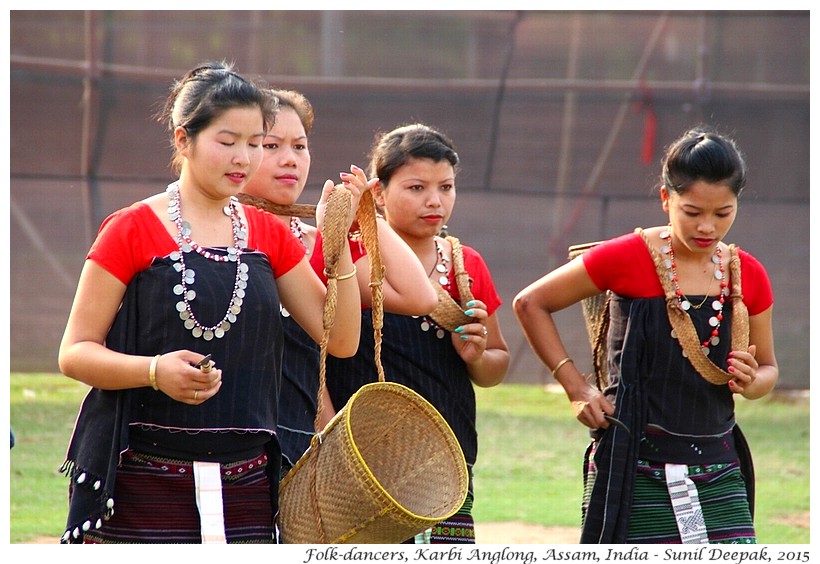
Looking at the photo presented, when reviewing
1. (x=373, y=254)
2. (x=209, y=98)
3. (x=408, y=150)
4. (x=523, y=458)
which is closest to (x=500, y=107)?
(x=523, y=458)

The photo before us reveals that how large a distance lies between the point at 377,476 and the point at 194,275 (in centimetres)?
64

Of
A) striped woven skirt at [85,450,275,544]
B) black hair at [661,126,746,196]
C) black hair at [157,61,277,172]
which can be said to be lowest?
striped woven skirt at [85,450,275,544]

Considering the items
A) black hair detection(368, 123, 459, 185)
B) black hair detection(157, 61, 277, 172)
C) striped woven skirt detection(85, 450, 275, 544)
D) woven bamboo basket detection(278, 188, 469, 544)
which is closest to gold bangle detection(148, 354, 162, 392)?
striped woven skirt detection(85, 450, 275, 544)

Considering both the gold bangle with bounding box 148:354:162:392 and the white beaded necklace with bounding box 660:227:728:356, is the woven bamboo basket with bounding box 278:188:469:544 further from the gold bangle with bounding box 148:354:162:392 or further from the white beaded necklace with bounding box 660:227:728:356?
the white beaded necklace with bounding box 660:227:728:356

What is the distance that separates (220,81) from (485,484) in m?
3.78

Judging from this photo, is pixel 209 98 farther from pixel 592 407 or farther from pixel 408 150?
pixel 592 407

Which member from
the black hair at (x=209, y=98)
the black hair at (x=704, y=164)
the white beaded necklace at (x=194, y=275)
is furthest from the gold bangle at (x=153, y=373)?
the black hair at (x=704, y=164)

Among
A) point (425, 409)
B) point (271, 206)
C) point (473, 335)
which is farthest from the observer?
point (473, 335)

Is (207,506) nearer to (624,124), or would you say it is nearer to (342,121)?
(342,121)

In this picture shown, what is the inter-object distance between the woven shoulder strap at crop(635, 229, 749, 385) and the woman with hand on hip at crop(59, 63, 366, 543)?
3.65 feet

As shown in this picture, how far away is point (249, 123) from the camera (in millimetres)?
2307

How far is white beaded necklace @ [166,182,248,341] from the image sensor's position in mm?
2213

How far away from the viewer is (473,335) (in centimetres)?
291
